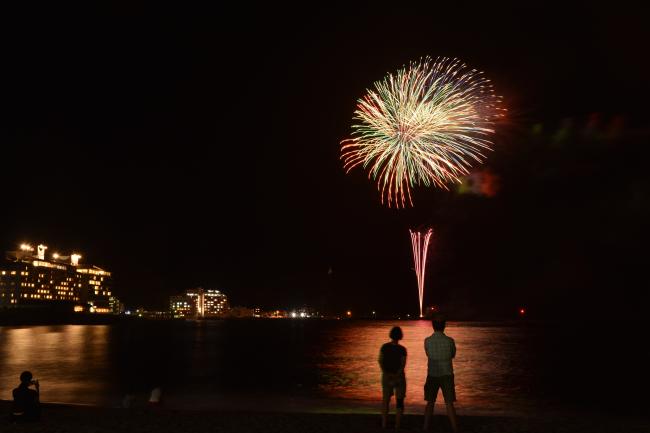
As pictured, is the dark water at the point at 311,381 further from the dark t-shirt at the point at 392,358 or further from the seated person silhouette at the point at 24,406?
the seated person silhouette at the point at 24,406

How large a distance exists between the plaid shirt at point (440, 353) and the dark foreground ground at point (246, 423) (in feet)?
5.15

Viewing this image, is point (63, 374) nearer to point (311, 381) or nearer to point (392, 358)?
point (311, 381)

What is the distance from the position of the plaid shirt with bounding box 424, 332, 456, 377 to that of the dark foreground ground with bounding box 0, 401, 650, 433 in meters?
1.57

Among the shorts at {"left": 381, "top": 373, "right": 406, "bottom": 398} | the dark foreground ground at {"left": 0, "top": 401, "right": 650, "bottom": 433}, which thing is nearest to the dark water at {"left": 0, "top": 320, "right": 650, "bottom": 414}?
the dark foreground ground at {"left": 0, "top": 401, "right": 650, "bottom": 433}

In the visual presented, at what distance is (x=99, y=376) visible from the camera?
37.6 meters

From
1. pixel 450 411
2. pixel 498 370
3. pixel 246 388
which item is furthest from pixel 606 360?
pixel 450 411

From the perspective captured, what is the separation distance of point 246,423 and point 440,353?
489 centimetres

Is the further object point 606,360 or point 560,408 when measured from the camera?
point 606,360

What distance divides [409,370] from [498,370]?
6692 mm

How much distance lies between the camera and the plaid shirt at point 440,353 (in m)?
13.4

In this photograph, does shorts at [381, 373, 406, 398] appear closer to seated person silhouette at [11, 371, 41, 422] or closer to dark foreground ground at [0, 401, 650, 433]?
dark foreground ground at [0, 401, 650, 433]

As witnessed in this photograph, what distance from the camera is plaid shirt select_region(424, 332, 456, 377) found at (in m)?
13.4

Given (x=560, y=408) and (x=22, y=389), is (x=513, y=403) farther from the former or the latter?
(x=22, y=389)

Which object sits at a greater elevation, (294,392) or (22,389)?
(22,389)
